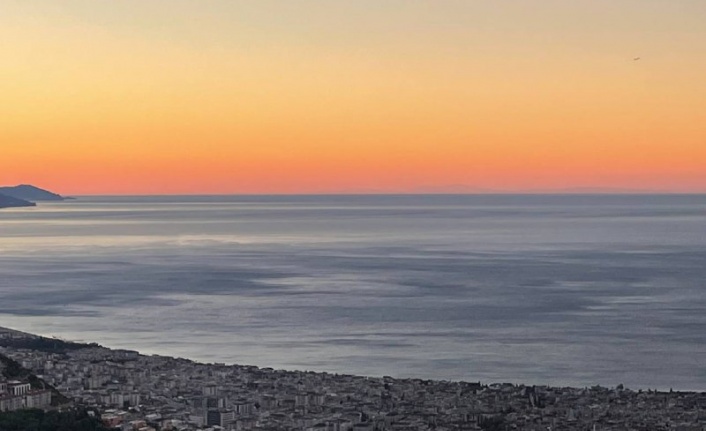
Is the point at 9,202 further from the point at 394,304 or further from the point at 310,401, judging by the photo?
the point at 310,401

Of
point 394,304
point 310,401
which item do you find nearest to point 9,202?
point 394,304

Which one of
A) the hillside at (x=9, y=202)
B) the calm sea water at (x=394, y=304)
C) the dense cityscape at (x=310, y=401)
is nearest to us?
the dense cityscape at (x=310, y=401)

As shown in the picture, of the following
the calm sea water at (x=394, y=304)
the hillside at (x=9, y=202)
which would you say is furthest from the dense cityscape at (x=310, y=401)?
the hillside at (x=9, y=202)

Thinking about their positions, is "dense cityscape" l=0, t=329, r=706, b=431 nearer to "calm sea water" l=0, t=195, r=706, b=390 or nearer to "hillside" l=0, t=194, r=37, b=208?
"calm sea water" l=0, t=195, r=706, b=390

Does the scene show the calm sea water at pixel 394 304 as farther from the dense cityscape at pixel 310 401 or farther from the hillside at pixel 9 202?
the hillside at pixel 9 202

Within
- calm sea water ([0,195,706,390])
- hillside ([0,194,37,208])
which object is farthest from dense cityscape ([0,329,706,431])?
hillside ([0,194,37,208])

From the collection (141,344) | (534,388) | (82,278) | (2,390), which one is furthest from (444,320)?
(82,278)
